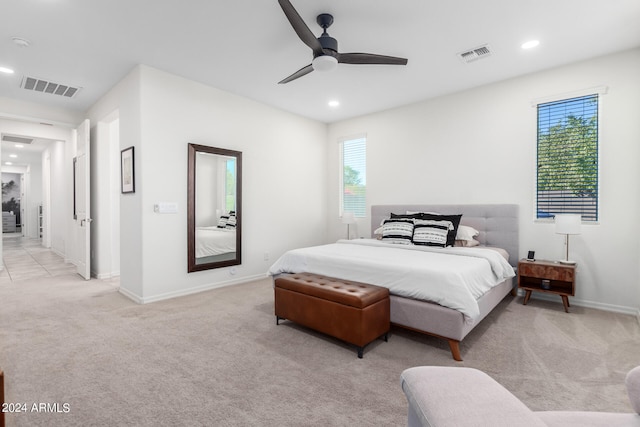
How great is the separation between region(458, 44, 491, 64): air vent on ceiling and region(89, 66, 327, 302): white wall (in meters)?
3.01

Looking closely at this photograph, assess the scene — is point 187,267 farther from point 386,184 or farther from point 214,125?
point 386,184

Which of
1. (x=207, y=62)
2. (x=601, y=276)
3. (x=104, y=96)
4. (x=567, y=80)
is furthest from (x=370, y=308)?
(x=104, y=96)

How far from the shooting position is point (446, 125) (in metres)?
4.75

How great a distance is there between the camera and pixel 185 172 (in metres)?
4.16

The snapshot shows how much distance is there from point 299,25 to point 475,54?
2.23 meters

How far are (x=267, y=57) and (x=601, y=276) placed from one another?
15.1ft

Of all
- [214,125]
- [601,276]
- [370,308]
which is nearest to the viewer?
[370,308]

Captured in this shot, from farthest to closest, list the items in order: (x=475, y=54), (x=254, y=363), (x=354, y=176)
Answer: (x=354, y=176) → (x=475, y=54) → (x=254, y=363)

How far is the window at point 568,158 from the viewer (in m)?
3.64

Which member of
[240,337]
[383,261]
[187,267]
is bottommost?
[240,337]

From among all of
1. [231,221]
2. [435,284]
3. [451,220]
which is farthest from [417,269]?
[231,221]

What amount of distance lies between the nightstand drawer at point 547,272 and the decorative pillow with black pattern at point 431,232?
0.92m

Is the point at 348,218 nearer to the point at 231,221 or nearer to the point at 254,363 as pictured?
the point at 231,221

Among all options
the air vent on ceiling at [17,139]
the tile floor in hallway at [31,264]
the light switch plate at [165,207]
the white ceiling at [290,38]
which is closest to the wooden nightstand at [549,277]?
the white ceiling at [290,38]
